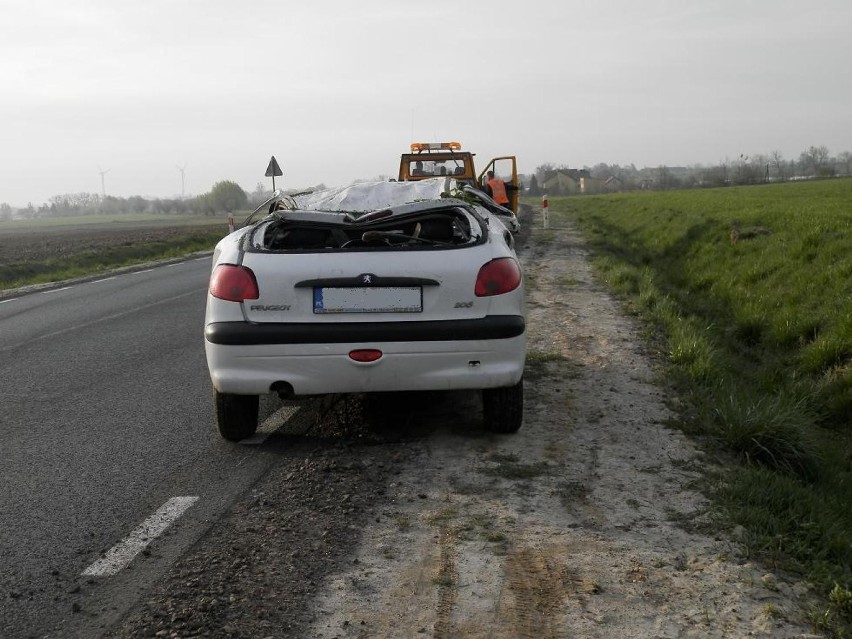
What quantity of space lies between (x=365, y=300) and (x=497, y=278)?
0.75 m

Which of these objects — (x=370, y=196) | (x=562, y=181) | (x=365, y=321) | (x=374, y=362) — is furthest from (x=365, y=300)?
(x=562, y=181)

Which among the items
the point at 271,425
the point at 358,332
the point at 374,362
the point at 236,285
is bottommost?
the point at 271,425

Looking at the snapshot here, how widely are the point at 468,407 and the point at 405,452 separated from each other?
120 centimetres

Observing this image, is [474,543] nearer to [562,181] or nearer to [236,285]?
[236,285]

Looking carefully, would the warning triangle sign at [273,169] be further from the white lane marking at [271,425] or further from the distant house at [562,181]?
the distant house at [562,181]

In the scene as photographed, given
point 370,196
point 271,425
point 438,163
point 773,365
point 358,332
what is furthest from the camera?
point 438,163

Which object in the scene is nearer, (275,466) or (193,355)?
(275,466)

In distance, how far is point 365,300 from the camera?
5000 millimetres

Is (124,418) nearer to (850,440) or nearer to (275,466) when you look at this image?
(275,466)

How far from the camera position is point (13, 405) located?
22.0ft

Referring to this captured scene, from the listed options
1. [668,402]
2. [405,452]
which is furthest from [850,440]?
[405,452]

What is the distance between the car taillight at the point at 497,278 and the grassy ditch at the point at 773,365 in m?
1.45

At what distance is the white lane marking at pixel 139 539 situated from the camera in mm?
3621

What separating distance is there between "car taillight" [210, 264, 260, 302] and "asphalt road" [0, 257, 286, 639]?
0.92m
